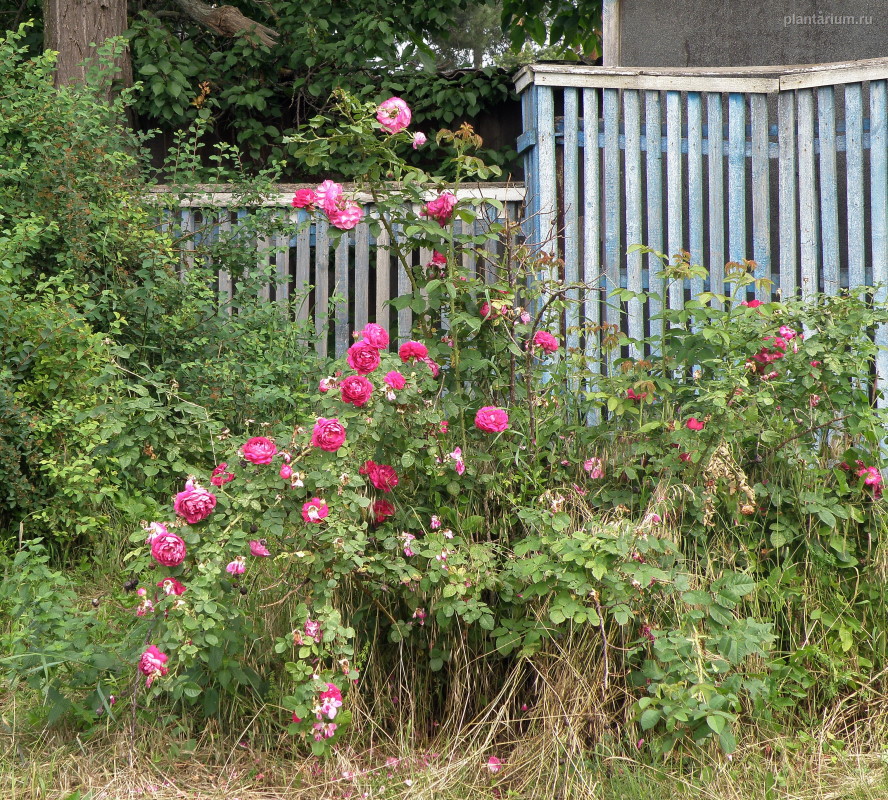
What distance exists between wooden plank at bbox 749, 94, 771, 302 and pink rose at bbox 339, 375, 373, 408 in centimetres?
295

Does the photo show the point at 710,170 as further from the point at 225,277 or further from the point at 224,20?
the point at 224,20

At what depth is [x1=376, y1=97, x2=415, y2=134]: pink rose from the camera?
8.76 feet

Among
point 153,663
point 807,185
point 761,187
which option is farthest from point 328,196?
point 807,185

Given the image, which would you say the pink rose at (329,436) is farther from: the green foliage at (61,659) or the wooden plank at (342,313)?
the wooden plank at (342,313)

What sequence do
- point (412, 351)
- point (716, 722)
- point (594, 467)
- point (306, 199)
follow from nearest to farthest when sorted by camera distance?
1. point (716, 722)
2. point (412, 351)
3. point (306, 199)
4. point (594, 467)

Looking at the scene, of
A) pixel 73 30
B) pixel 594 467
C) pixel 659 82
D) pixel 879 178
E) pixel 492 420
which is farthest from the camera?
pixel 73 30

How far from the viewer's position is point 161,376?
343 cm

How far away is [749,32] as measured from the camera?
5.41 metres

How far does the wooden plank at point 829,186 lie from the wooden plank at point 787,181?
0.14m

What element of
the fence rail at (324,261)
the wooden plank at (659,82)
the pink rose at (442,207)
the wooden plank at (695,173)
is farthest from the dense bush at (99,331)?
the wooden plank at (695,173)

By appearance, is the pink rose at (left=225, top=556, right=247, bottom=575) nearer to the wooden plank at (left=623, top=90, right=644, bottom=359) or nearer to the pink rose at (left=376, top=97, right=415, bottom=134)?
the pink rose at (left=376, top=97, right=415, bottom=134)

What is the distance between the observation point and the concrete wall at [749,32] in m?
5.36

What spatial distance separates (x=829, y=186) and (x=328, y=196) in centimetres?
305

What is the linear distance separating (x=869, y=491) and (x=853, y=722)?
745 mm
